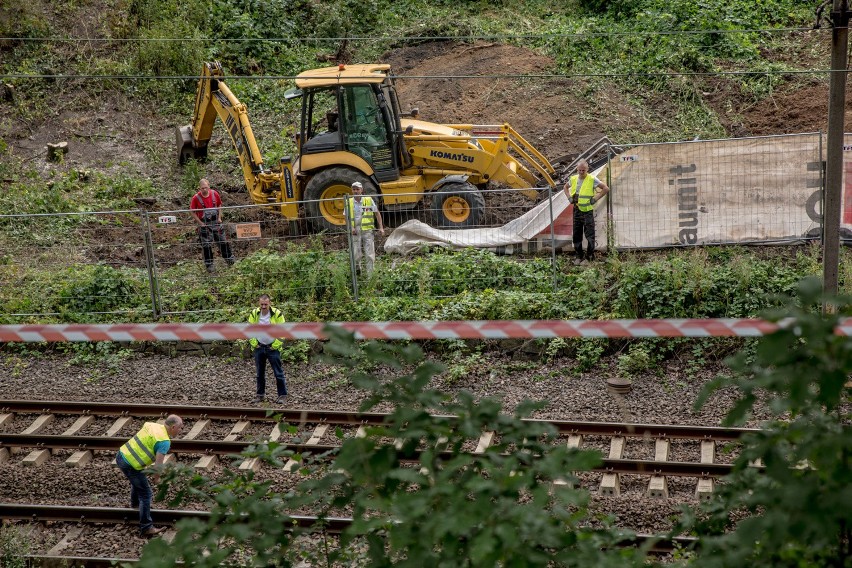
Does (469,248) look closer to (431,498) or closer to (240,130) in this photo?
(240,130)

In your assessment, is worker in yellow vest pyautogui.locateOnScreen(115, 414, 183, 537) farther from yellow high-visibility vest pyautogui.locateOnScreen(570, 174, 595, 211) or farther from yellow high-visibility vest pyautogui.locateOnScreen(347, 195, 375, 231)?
yellow high-visibility vest pyautogui.locateOnScreen(570, 174, 595, 211)

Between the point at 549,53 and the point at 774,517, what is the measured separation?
64.3ft

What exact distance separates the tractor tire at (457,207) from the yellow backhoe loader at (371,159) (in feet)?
0.06

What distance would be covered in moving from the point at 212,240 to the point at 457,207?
4129mm

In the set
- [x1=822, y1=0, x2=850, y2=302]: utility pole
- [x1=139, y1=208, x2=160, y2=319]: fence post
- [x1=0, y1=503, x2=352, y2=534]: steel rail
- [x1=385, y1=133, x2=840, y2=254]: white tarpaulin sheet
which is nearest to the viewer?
[x1=0, y1=503, x2=352, y2=534]: steel rail

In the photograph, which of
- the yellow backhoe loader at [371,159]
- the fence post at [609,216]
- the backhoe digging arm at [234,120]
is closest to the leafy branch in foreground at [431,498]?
the fence post at [609,216]

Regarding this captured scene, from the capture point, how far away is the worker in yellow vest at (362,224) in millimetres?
14078

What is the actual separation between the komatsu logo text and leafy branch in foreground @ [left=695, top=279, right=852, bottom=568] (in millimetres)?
12831

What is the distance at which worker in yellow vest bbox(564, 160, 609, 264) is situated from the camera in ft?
46.1

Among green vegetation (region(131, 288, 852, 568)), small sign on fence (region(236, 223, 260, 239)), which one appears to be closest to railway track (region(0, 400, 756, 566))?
small sign on fence (region(236, 223, 260, 239))

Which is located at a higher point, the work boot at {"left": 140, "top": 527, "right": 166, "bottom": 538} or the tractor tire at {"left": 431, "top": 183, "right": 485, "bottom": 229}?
the tractor tire at {"left": 431, "top": 183, "right": 485, "bottom": 229}

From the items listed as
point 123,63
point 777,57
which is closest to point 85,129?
point 123,63

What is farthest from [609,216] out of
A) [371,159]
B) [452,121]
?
[452,121]

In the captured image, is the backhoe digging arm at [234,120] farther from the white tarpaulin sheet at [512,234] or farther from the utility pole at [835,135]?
the utility pole at [835,135]
